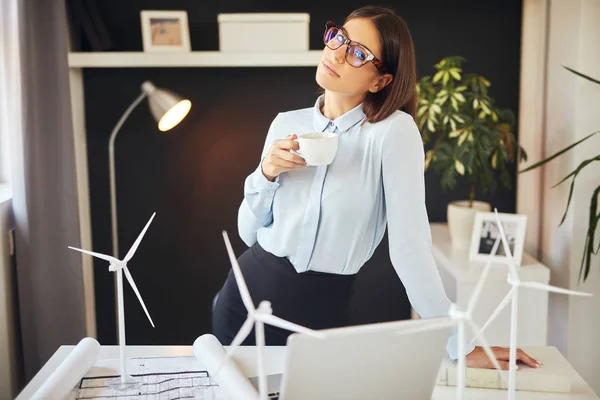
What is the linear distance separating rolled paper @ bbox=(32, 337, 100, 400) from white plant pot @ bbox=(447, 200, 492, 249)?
5.82ft

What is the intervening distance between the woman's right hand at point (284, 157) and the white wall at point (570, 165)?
1534mm

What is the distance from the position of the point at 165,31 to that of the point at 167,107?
0.47m

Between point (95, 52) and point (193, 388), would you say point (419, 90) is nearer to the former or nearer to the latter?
point (95, 52)

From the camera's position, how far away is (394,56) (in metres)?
1.69

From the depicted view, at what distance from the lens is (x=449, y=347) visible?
160 cm

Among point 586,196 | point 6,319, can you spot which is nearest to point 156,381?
point 6,319

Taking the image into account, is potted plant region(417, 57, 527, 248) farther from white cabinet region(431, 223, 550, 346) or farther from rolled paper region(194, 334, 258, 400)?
rolled paper region(194, 334, 258, 400)

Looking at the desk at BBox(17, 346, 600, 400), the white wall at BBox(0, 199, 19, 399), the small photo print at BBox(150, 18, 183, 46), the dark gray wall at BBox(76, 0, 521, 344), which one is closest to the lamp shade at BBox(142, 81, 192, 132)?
the small photo print at BBox(150, 18, 183, 46)

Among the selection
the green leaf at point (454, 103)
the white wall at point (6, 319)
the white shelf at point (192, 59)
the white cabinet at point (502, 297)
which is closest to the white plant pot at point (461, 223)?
the white cabinet at point (502, 297)

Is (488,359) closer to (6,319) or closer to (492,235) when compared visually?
(492,235)

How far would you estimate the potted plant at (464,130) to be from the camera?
2801 mm

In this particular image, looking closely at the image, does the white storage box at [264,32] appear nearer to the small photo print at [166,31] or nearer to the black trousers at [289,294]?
the small photo print at [166,31]

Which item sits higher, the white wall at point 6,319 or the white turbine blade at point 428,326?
the white turbine blade at point 428,326

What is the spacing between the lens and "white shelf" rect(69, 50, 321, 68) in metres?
2.93
